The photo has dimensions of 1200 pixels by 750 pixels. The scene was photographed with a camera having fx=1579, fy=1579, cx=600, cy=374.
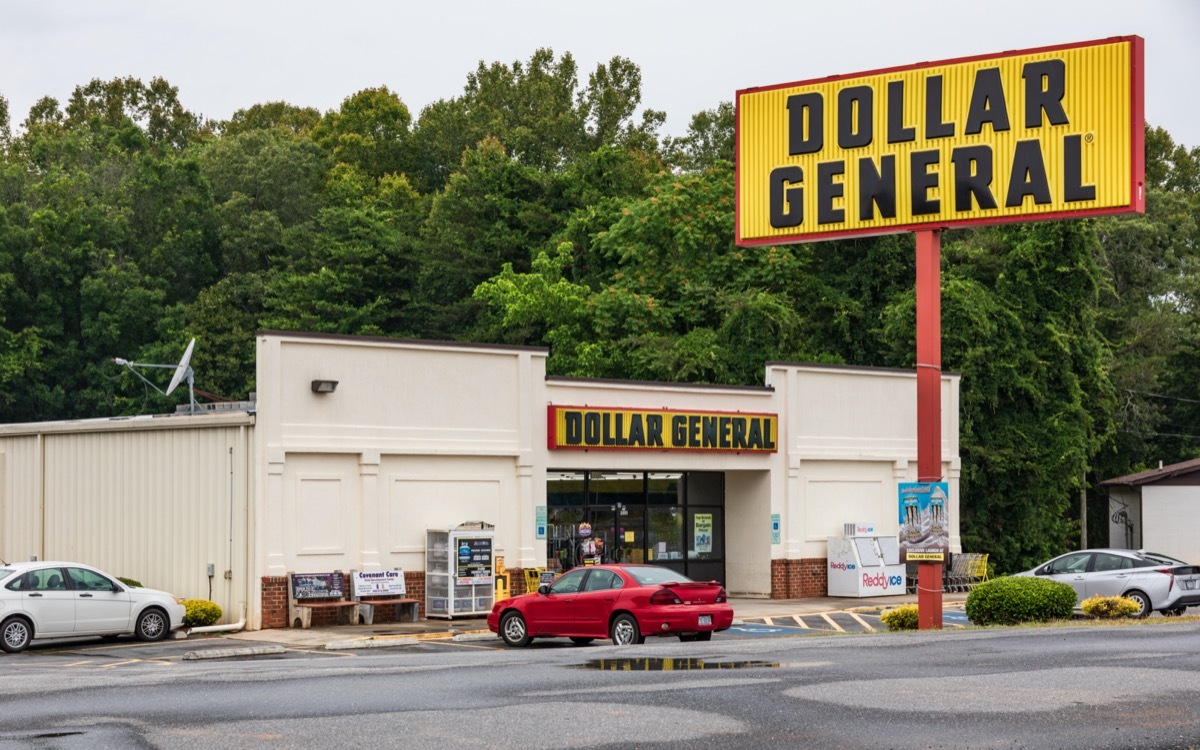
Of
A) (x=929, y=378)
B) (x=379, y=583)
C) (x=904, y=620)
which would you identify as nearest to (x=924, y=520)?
(x=904, y=620)

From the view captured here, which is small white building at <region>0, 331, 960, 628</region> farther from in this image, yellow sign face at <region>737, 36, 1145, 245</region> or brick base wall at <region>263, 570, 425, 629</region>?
yellow sign face at <region>737, 36, 1145, 245</region>

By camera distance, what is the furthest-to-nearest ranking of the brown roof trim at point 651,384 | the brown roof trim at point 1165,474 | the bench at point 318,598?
the brown roof trim at point 1165,474 → the brown roof trim at point 651,384 → the bench at point 318,598

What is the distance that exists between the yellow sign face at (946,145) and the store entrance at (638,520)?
880 cm

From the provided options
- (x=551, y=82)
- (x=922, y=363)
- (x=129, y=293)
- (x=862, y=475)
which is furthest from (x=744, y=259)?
(x=551, y=82)

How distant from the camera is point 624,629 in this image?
24.9m

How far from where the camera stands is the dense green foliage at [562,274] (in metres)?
49.0

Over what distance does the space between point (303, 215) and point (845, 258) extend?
3365 centimetres

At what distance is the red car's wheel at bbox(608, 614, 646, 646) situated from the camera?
81.4ft

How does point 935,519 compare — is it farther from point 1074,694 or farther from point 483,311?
point 483,311

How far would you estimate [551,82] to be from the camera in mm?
89375

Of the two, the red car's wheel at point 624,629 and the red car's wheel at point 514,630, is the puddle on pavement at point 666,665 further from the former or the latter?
the red car's wheel at point 514,630

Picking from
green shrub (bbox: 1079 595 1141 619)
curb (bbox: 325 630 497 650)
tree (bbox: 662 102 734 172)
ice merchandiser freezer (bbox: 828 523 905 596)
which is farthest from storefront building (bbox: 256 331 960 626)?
tree (bbox: 662 102 734 172)

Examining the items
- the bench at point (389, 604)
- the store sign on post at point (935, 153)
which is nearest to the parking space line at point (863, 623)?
the store sign on post at point (935, 153)

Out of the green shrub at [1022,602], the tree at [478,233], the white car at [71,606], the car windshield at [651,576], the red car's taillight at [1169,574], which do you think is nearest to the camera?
the car windshield at [651,576]
